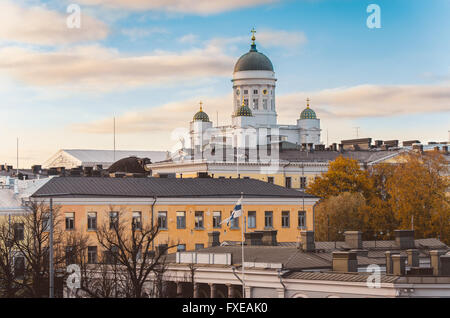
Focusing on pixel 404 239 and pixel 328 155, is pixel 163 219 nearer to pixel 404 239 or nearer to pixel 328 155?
pixel 404 239

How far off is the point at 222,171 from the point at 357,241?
3145 inches

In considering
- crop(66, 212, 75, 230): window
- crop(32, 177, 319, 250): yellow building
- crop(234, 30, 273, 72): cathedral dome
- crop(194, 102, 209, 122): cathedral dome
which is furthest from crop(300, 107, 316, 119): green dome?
crop(66, 212, 75, 230): window

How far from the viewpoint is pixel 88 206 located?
7656cm

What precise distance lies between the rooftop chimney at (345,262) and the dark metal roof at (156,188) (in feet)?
101

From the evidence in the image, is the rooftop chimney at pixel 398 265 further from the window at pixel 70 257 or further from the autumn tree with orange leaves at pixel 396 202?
the autumn tree with orange leaves at pixel 396 202

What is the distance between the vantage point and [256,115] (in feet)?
629

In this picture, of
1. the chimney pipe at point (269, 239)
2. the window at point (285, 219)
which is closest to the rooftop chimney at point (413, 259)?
the chimney pipe at point (269, 239)

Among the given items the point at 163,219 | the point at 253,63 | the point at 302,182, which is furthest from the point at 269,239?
the point at 253,63

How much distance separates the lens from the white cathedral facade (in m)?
177

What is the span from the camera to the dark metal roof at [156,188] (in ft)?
255

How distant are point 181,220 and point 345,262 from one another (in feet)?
108

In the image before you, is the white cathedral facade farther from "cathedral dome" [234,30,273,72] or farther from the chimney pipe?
the chimney pipe
